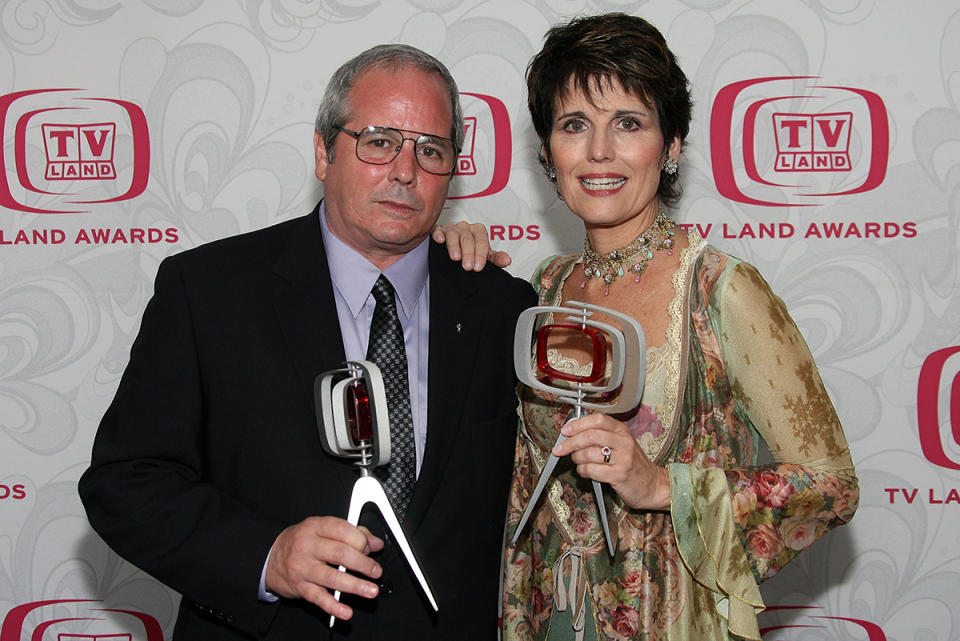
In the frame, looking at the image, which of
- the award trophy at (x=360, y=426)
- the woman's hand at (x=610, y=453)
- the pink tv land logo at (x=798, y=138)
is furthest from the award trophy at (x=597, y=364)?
the pink tv land logo at (x=798, y=138)

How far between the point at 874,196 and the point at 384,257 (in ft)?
4.57

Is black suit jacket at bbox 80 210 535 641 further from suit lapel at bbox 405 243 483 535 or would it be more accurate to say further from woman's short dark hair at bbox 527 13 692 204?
woman's short dark hair at bbox 527 13 692 204

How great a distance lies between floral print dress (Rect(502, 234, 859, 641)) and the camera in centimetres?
128

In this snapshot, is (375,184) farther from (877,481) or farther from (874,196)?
(877,481)

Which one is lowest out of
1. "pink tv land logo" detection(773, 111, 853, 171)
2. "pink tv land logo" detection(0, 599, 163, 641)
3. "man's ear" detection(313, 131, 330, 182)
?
"pink tv land logo" detection(0, 599, 163, 641)

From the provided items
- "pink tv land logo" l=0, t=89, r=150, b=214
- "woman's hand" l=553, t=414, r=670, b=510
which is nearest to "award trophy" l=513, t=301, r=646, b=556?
"woman's hand" l=553, t=414, r=670, b=510

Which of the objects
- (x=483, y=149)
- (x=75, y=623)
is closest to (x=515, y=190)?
(x=483, y=149)

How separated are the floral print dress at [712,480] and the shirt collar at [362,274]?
10.5 inches

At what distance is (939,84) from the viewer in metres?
2.20

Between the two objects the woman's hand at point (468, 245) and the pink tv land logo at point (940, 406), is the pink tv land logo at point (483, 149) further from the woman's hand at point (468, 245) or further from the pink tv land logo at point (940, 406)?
the pink tv land logo at point (940, 406)

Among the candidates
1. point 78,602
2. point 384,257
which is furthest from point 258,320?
point 78,602

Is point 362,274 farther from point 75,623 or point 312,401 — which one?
point 75,623

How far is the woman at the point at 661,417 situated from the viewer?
1.28 m

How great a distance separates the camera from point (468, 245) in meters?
1.61
